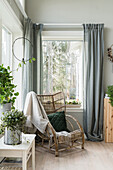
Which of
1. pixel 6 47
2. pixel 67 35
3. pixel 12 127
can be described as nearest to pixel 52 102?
pixel 6 47

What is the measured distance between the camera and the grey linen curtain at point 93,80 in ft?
14.1

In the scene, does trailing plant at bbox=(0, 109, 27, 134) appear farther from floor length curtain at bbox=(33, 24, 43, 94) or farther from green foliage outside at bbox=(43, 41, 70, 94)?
green foliage outside at bbox=(43, 41, 70, 94)

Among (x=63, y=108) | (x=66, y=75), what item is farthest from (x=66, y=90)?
(x=63, y=108)

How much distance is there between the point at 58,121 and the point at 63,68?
1465 mm

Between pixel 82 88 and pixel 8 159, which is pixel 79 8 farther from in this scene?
pixel 8 159

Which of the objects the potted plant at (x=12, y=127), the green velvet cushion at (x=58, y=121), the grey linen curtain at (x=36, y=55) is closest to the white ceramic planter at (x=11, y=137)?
the potted plant at (x=12, y=127)

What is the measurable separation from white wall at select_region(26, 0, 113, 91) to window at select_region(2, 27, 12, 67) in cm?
92

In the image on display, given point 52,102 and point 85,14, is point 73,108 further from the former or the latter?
point 85,14

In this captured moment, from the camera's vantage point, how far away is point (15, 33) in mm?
4027

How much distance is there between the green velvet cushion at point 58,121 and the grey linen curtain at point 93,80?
0.75 meters

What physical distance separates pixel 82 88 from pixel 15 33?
1.83 meters

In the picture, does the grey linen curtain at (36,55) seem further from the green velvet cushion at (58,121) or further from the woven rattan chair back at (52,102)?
the green velvet cushion at (58,121)

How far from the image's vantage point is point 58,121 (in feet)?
12.3

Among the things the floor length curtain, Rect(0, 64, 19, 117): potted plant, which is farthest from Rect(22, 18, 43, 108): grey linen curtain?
Rect(0, 64, 19, 117): potted plant
